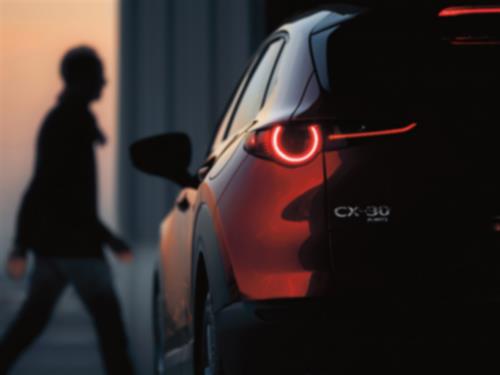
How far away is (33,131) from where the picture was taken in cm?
1309

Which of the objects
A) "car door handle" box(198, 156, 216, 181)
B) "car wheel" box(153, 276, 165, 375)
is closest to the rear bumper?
"car door handle" box(198, 156, 216, 181)

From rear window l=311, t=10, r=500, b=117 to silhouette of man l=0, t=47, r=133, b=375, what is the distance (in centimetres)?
428

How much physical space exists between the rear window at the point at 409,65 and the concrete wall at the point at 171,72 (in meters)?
8.16

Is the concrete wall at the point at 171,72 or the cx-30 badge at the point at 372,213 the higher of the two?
the cx-30 badge at the point at 372,213

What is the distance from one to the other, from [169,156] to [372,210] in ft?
5.88

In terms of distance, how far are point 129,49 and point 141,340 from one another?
2.30m

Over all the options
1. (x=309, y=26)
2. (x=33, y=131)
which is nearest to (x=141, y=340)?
(x=33, y=131)

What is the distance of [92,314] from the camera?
8.89 m

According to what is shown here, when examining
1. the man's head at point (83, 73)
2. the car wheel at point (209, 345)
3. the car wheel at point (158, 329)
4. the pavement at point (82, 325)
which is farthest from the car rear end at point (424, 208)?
the pavement at point (82, 325)

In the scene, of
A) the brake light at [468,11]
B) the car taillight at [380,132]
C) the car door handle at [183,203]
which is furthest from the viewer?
the car door handle at [183,203]

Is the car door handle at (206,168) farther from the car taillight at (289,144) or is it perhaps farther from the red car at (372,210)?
the car taillight at (289,144)

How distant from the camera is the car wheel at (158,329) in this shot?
7.07 m

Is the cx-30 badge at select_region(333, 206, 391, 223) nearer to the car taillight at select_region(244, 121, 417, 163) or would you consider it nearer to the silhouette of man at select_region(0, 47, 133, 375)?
the car taillight at select_region(244, 121, 417, 163)

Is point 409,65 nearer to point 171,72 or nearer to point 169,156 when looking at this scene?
point 169,156
